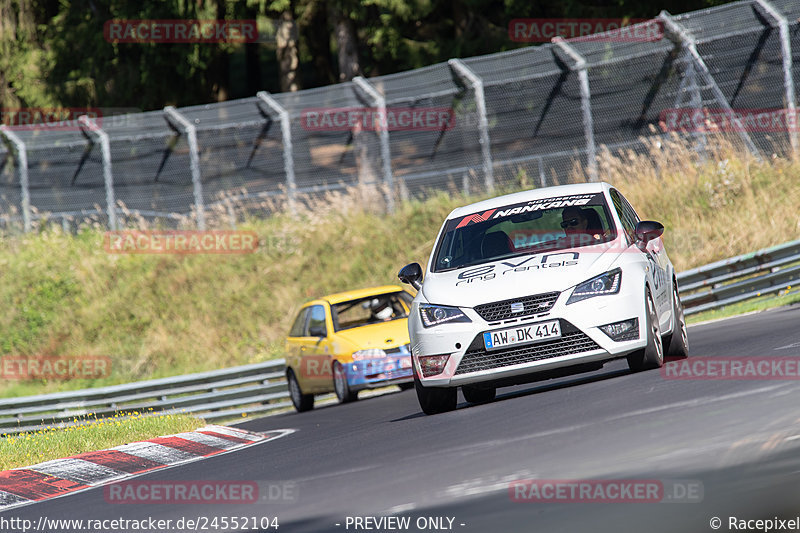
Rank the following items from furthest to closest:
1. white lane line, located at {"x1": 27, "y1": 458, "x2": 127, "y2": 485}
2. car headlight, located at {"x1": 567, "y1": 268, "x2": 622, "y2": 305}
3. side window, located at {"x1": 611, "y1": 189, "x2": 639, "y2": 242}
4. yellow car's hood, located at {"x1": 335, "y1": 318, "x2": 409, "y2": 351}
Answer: yellow car's hood, located at {"x1": 335, "y1": 318, "x2": 409, "y2": 351}
side window, located at {"x1": 611, "y1": 189, "x2": 639, "y2": 242}
white lane line, located at {"x1": 27, "y1": 458, "x2": 127, "y2": 485}
car headlight, located at {"x1": 567, "y1": 268, "x2": 622, "y2": 305}

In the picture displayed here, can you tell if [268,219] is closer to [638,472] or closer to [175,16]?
[175,16]

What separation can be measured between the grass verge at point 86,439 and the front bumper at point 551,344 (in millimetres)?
4625

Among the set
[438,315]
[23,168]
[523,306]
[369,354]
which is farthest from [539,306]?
[23,168]

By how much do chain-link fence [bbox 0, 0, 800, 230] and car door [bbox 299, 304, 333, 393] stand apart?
739cm

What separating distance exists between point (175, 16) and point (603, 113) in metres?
16.5

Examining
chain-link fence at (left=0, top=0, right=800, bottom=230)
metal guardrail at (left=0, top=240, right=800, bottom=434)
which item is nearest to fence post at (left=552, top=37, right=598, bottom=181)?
chain-link fence at (left=0, top=0, right=800, bottom=230)

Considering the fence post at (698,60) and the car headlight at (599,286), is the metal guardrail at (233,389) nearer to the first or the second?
the fence post at (698,60)

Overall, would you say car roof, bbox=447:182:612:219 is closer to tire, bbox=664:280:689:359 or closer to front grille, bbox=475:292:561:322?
tire, bbox=664:280:689:359

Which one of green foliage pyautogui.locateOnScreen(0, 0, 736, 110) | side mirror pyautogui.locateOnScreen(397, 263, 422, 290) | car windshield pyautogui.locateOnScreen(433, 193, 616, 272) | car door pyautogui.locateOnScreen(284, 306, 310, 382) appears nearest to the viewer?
car windshield pyautogui.locateOnScreen(433, 193, 616, 272)

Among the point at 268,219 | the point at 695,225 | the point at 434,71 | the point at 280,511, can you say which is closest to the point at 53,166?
the point at 268,219

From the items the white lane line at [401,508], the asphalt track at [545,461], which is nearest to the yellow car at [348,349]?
the asphalt track at [545,461]

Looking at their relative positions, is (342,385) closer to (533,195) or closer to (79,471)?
(79,471)

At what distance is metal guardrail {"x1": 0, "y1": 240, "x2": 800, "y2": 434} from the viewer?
17.5 meters

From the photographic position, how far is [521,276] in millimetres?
9227
